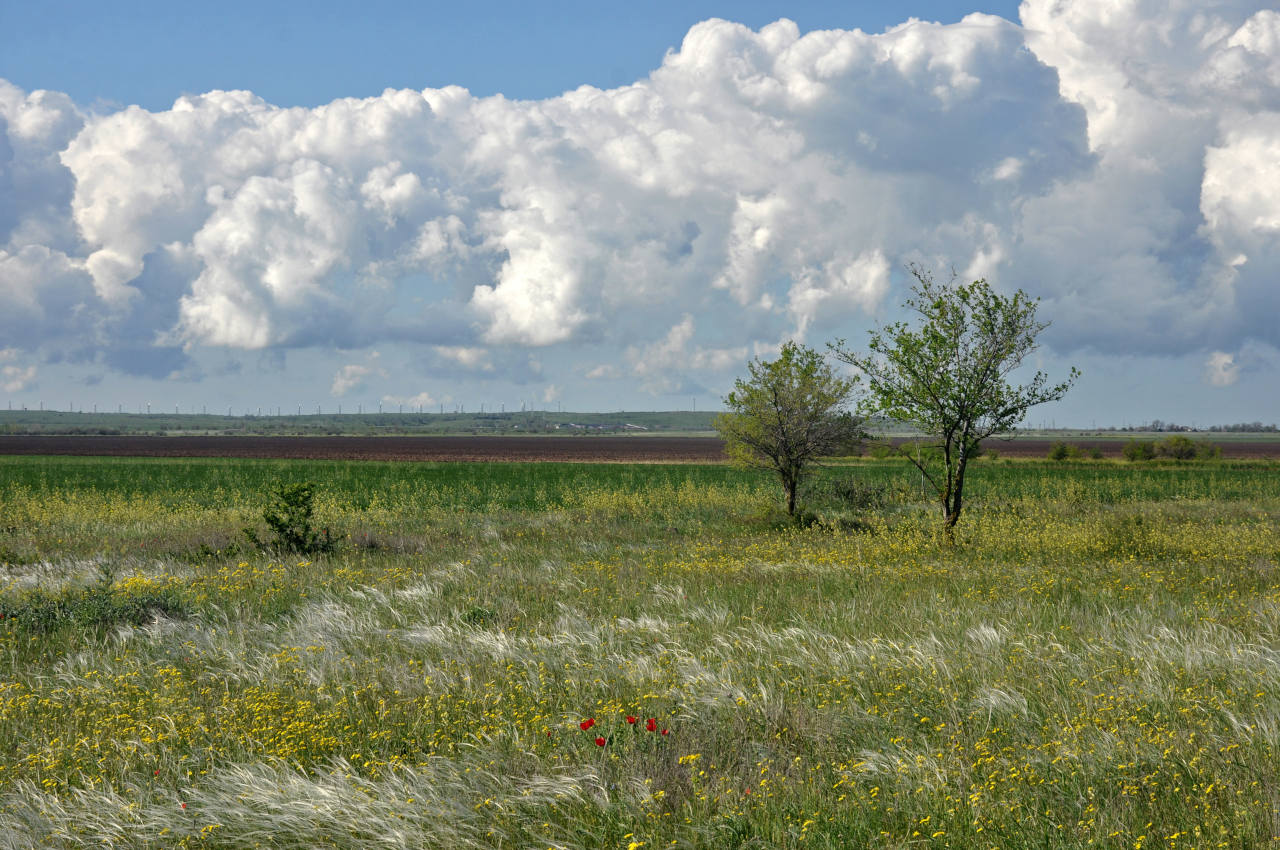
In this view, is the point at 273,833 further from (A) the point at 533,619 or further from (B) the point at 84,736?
(A) the point at 533,619

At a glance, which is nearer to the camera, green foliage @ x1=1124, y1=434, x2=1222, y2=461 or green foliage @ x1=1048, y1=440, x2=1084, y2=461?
green foliage @ x1=1124, y1=434, x2=1222, y2=461

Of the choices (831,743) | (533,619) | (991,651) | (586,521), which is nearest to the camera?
(831,743)

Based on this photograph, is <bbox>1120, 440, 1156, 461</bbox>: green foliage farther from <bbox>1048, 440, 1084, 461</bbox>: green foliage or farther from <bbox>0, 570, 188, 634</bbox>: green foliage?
<bbox>0, 570, 188, 634</bbox>: green foliage

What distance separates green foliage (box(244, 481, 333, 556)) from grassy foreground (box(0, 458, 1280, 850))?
99.6 inches

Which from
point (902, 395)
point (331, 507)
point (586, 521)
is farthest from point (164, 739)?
point (331, 507)

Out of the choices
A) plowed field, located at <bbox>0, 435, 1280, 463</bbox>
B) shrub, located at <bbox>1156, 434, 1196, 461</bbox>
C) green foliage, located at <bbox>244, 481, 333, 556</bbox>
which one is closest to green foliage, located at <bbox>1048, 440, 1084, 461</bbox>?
shrub, located at <bbox>1156, 434, 1196, 461</bbox>

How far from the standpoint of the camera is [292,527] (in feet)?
62.2

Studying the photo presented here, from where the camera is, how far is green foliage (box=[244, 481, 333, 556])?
717 inches

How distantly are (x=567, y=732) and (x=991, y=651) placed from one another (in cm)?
474

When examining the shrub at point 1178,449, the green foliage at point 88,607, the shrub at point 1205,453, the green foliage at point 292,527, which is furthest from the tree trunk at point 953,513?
the shrub at point 1178,449

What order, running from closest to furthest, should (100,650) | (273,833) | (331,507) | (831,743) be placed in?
1. (273,833)
2. (831,743)
3. (100,650)
4. (331,507)

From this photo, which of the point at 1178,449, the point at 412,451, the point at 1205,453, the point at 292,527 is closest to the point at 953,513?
the point at 292,527

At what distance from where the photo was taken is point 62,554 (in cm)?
1836

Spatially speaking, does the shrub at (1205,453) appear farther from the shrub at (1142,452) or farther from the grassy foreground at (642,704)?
the grassy foreground at (642,704)
